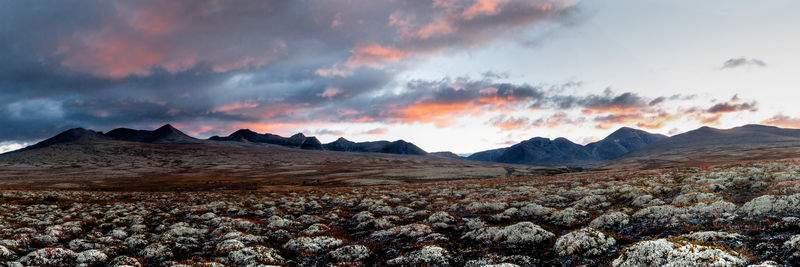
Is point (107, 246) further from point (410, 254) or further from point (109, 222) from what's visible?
point (410, 254)

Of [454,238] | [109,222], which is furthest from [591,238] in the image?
[109,222]

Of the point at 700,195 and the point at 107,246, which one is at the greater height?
the point at 700,195

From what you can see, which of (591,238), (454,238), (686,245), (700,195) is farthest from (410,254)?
(700,195)

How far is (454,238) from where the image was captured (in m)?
21.5

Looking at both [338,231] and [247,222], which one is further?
[247,222]

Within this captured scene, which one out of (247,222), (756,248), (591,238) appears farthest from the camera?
(247,222)

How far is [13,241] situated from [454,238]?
2798 cm

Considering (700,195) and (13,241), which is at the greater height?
(700,195)

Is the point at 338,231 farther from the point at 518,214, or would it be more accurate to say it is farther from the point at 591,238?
the point at 591,238

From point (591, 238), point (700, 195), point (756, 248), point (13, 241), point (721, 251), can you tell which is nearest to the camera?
point (721, 251)

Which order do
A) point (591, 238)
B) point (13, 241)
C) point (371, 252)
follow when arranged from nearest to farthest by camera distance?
point (591, 238)
point (371, 252)
point (13, 241)

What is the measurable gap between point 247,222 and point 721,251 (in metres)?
30.2

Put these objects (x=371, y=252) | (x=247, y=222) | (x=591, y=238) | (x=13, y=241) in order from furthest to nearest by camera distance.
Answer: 1. (x=247, y=222)
2. (x=13, y=241)
3. (x=371, y=252)
4. (x=591, y=238)

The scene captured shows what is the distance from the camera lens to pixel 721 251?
10.7m
